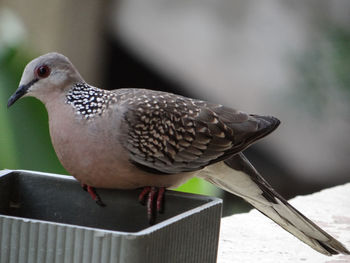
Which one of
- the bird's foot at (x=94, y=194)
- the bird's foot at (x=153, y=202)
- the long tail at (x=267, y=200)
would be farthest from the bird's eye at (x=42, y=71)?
the long tail at (x=267, y=200)

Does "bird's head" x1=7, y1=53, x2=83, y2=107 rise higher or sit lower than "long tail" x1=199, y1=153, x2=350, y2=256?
higher

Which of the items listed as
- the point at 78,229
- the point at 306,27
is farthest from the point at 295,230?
the point at 306,27

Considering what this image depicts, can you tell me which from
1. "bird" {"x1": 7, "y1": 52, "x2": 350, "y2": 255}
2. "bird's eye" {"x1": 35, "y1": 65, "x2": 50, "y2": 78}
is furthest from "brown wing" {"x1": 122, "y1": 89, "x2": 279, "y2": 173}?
"bird's eye" {"x1": 35, "y1": 65, "x2": 50, "y2": 78}

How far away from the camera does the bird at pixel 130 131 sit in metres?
2.47

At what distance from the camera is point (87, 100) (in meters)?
2.55

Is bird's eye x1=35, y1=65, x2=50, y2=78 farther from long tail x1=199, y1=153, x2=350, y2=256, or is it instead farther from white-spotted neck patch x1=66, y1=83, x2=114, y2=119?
long tail x1=199, y1=153, x2=350, y2=256

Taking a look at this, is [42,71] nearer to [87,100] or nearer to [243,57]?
[87,100]

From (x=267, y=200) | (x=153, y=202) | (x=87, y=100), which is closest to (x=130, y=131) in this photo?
(x=87, y=100)

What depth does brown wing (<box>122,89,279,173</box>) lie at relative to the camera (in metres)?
2.59

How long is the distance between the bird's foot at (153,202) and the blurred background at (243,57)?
4.02 metres

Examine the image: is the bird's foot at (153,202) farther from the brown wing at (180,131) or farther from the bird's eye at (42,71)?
the bird's eye at (42,71)

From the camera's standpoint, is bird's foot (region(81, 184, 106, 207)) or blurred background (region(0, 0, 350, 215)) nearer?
bird's foot (region(81, 184, 106, 207))

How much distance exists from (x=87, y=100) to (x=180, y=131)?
1.13ft

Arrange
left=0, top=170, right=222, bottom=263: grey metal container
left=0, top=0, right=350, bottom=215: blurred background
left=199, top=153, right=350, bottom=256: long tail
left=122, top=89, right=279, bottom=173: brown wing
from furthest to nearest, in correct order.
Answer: left=0, top=0, right=350, bottom=215: blurred background, left=199, top=153, right=350, bottom=256: long tail, left=122, top=89, right=279, bottom=173: brown wing, left=0, top=170, right=222, bottom=263: grey metal container
